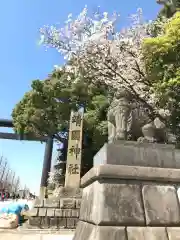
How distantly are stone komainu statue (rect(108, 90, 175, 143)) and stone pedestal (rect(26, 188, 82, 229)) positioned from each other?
22.1ft

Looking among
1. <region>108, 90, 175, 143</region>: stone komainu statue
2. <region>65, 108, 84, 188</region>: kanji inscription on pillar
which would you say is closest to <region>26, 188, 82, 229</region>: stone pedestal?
<region>65, 108, 84, 188</region>: kanji inscription on pillar

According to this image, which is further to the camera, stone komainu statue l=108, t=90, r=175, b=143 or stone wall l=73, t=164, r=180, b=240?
stone komainu statue l=108, t=90, r=175, b=143

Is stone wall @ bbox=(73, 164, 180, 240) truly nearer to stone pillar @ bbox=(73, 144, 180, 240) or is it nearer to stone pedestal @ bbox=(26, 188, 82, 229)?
stone pillar @ bbox=(73, 144, 180, 240)

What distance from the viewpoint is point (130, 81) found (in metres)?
13.7

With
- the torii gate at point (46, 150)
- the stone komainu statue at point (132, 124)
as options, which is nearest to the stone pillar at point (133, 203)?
the stone komainu statue at point (132, 124)

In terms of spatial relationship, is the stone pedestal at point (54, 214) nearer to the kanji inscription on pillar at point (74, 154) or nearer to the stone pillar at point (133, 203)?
the kanji inscription on pillar at point (74, 154)

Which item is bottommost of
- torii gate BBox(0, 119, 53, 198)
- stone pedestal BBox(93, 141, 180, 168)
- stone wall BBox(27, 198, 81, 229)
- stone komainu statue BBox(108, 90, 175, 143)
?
stone wall BBox(27, 198, 81, 229)

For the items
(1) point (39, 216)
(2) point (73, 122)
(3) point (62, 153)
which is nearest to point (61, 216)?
(1) point (39, 216)

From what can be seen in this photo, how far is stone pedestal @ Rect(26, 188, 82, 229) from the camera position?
9.62 meters

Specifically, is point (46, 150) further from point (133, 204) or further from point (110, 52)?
point (133, 204)

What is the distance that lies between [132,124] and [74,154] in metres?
8.93

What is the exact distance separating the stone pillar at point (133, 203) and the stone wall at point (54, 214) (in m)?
6.89

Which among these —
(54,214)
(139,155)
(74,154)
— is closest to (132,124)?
(139,155)

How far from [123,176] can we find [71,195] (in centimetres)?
855
